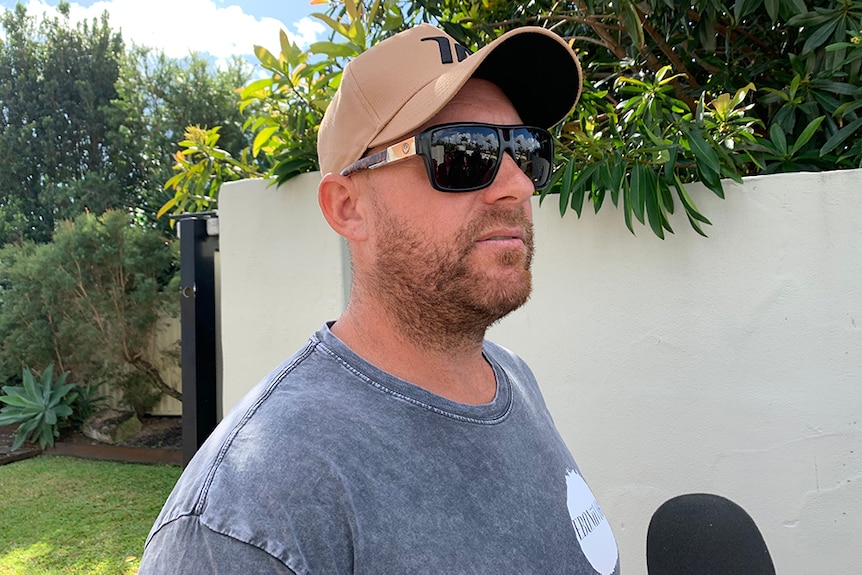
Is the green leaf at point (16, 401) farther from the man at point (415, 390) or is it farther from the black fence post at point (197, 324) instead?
the man at point (415, 390)

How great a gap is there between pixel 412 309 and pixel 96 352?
7050mm

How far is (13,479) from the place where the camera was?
5.93 meters

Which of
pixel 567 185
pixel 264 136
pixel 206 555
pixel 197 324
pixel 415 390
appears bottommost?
pixel 197 324

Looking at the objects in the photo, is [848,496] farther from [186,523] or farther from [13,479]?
[13,479]

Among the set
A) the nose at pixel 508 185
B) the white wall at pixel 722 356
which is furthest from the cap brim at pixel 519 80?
the white wall at pixel 722 356

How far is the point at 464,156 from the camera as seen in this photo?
1.22 metres

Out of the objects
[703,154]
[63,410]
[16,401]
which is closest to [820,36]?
[703,154]

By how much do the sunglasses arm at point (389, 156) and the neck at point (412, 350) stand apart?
25cm

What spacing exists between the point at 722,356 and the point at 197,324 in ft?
10.1

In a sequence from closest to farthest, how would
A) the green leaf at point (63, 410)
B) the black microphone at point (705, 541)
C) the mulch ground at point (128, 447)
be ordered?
the black microphone at point (705, 541) → the mulch ground at point (128, 447) → the green leaf at point (63, 410)

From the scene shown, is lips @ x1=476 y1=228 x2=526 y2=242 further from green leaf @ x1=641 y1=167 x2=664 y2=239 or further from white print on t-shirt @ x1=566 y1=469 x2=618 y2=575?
green leaf @ x1=641 y1=167 x2=664 y2=239

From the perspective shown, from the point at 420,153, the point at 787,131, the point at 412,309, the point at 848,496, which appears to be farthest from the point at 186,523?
the point at 787,131

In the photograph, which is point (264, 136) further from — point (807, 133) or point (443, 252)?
point (443, 252)

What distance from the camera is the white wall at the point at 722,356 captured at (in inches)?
104
